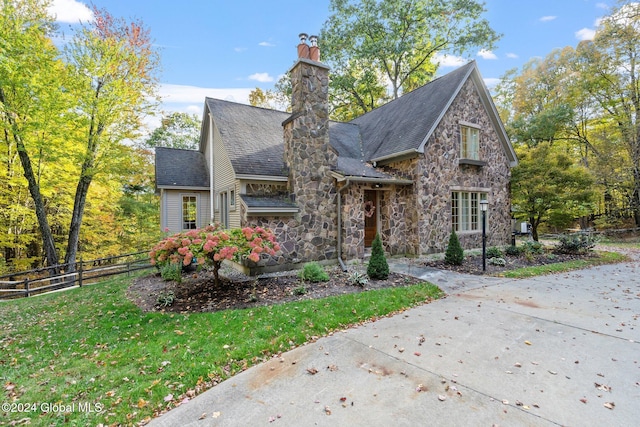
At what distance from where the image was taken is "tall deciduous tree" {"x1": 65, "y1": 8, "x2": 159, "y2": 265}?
1203cm

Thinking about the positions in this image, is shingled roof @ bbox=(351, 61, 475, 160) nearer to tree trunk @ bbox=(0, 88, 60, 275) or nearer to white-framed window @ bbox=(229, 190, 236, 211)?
white-framed window @ bbox=(229, 190, 236, 211)

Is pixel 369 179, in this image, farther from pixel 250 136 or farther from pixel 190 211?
pixel 190 211

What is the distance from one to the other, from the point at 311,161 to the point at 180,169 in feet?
23.4

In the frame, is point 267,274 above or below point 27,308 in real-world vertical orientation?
above

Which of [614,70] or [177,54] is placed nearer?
[177,54]

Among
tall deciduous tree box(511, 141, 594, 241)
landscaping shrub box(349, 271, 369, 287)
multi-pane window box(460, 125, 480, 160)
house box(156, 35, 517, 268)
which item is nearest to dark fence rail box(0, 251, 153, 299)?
house box(156, 35, 517, 268)

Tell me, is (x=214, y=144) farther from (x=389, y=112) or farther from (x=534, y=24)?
(x=534, y=24)

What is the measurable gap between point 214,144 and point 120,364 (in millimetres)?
9658

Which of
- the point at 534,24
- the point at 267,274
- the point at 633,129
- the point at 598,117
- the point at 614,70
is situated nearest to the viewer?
the point at 267,274

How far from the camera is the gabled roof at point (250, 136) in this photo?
9.20m

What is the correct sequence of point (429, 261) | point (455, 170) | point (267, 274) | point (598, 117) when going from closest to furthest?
point (267, 274) → point (429, 261) → point (455, 170) → point (598, 117)

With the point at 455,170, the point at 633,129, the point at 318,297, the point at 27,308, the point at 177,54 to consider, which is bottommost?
the point at 27,308

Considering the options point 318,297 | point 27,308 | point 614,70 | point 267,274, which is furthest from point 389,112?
point 614,70

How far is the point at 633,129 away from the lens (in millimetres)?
16891
